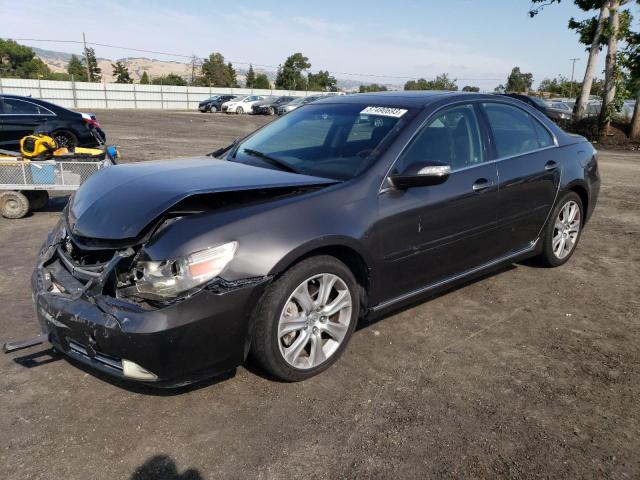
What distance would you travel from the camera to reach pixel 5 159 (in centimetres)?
684

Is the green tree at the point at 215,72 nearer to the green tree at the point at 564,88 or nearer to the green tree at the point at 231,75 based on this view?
the green tree at the point at 231,75

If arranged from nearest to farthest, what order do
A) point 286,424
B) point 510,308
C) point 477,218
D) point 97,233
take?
point 286,424
point 97,233
point 477,218
point 510,308

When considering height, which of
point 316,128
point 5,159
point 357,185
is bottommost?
point 5,159

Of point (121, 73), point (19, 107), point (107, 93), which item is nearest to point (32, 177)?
point (19, 107)


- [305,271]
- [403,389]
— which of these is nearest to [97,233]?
[305,271]

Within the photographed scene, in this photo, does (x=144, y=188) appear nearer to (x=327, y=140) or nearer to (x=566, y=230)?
(x=327, y=140)

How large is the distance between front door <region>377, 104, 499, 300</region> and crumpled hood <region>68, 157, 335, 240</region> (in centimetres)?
56

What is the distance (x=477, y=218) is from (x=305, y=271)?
1653mm

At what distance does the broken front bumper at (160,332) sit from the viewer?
2590 millimetres

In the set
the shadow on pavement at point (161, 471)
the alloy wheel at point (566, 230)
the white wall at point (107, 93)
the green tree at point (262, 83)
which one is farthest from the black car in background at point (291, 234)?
the green tree at point (262, 83)

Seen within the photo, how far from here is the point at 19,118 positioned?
1159cm

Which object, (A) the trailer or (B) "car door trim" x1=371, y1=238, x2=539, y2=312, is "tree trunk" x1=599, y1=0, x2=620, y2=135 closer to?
(B) "car door trim" x1=371, y1=238, x2=539, y2=312

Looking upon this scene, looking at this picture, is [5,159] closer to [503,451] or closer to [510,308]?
[510,308]

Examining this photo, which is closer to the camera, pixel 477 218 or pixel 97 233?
pixel 97 233
